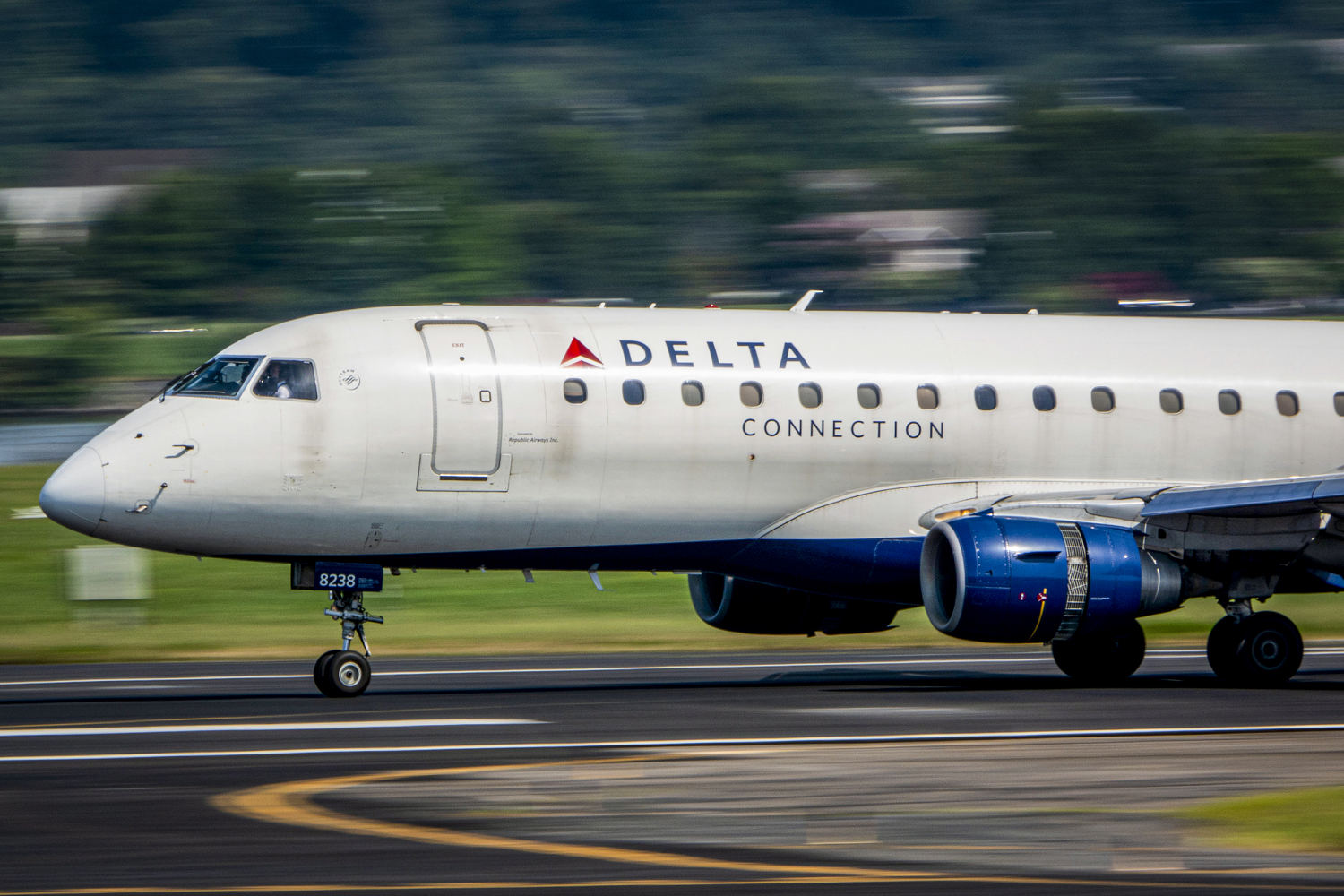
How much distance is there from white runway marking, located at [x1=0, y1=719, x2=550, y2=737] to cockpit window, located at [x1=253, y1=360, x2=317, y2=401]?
388cm

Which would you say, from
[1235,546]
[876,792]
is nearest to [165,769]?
[876,792]

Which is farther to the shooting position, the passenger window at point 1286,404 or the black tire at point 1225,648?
the passenger window at point 1286,404

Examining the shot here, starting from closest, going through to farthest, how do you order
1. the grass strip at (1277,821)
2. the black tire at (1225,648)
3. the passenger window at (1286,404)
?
the grass strip at (1277,821)
the black tire at (1225,648)
the passenger window at (1286,404)

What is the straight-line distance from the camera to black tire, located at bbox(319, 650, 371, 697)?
63.0 ft

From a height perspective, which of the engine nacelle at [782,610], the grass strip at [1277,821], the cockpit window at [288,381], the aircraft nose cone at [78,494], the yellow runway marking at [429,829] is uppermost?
the cockpit window at [288,381]

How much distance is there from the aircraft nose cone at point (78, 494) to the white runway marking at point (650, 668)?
159 inches

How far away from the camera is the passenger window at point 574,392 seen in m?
20.3

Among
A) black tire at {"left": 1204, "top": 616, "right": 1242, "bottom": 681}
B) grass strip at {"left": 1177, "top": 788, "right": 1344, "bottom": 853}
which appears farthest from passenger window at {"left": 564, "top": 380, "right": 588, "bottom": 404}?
grass strip at {"left": 1177, "top": 788, "right": 1344, "bottom": 853}

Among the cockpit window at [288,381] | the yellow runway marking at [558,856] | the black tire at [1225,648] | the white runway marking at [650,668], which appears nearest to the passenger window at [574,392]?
the cockpit window at [288,381]

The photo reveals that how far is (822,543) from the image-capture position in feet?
68.8

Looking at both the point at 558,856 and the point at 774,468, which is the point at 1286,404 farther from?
the point at 558,856

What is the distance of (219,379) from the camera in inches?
773

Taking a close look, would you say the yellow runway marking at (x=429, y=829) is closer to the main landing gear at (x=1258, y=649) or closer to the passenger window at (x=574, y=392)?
the passenger window at (x=574, y=392)

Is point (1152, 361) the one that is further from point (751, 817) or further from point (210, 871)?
point (210, 871)
